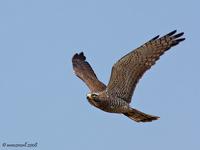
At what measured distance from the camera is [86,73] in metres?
15.2

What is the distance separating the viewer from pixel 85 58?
16.3 m

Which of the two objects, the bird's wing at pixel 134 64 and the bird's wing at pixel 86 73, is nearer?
the bird's wing at pixel 134 64

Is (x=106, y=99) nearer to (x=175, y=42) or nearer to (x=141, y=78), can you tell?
(x=141, y=78)

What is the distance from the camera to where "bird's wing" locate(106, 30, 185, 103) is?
498 inches

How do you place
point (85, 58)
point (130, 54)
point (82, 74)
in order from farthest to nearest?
point (85, 58), point (82, 74), point (130, 54)

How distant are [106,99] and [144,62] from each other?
1.02 metres

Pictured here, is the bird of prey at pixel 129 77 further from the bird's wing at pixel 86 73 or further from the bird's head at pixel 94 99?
the bird's wing at pixel 86 73

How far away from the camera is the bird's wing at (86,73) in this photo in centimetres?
1412

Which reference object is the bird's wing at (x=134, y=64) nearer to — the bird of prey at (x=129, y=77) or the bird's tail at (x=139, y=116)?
the bird of prey at (x=129, y=77)

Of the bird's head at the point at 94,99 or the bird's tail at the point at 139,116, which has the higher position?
the bird's head at the point at 94,99

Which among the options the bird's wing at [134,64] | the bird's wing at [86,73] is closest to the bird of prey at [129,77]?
the bird's wing at [134,64]

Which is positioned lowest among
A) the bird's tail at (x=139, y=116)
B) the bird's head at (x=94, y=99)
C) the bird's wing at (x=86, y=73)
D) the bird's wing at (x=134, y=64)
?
the bird's tail at (x=139, y=116)

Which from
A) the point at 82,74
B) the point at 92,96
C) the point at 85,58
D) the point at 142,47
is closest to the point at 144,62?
the point at 142,47

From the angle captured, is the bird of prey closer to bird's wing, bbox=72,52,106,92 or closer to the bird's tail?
the bird's tail
